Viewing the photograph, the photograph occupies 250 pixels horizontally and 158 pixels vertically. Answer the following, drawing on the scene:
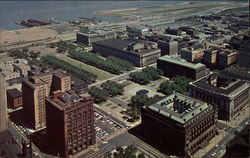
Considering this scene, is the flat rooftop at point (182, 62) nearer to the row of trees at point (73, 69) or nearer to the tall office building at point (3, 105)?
the row of trees at point (73, 69)

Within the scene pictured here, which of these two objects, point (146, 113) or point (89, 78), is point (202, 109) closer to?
point (146, 113)

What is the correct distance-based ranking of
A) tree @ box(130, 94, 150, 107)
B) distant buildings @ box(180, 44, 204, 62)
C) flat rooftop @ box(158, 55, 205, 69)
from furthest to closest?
1. distant buildings @ box(180, 44, 204, 62)
2. flat rooftop @ box(158, 55, 205, 69)
3. tree @ box(130, 94, 150, 107)

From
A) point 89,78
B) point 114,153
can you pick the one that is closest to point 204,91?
point 114,153

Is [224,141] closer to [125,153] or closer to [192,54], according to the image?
[125,153]

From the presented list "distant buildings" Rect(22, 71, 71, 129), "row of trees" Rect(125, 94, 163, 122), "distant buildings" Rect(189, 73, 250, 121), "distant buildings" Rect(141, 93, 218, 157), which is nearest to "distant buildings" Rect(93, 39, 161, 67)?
"row of trees" Rect(125, 94, 163, 122)

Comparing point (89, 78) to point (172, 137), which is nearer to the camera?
point (172, 137)

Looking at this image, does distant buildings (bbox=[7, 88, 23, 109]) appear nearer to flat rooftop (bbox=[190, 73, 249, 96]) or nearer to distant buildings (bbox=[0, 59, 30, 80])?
distant buildings (bbox=[0, 59, 30, 80])
